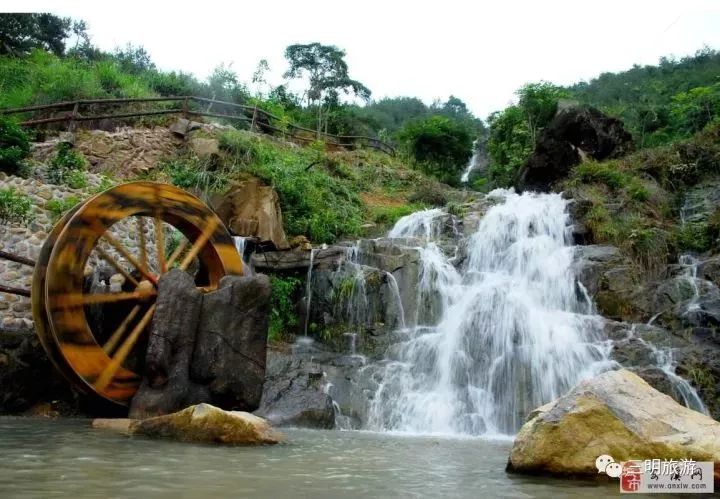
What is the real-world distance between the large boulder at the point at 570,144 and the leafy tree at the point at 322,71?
1399cm

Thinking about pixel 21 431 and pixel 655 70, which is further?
pixel 655 70

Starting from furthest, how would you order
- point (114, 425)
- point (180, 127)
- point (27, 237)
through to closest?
point (180, 127) → point (27, 237) → point (114, 425)

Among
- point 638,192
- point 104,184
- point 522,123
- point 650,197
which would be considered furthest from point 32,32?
point 650,197

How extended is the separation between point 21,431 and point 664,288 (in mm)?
9525

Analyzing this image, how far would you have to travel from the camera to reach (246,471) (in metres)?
4.10

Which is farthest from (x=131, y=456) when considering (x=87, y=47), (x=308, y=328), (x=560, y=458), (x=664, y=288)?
(x=87, y=47)

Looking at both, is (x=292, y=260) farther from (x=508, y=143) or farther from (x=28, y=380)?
(x=508, y=143)

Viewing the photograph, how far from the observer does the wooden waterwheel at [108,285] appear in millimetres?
7457

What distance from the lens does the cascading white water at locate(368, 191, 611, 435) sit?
8.61 metres

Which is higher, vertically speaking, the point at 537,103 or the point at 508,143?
the point at 537,103

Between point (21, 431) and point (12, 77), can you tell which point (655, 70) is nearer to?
point (12, 77)

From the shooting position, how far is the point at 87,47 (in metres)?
27.0

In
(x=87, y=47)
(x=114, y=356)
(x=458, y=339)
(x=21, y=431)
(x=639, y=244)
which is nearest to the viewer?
(x=21, y=431)
